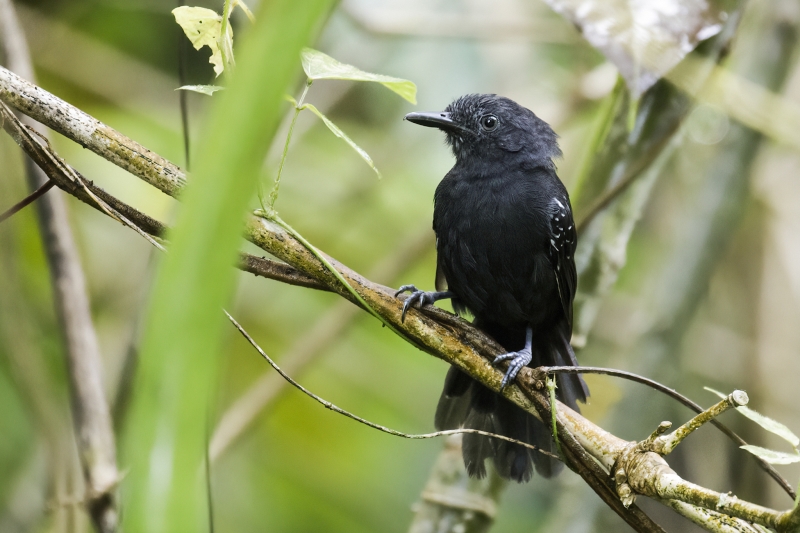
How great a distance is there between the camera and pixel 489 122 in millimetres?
3057

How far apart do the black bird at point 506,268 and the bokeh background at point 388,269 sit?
0.48m

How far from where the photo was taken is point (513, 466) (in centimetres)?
261

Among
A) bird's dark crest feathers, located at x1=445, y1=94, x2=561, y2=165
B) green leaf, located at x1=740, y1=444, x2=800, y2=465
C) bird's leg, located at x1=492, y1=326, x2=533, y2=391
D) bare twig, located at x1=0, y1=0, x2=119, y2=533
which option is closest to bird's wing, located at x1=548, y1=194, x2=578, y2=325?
bird's dark crest feathers, located at x1=445, y1=94, x2=561, y2=165

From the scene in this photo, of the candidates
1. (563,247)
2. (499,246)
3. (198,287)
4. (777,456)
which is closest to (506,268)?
(499,246)

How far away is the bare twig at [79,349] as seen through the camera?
7.86ft

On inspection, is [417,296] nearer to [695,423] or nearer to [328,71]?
[328,71]

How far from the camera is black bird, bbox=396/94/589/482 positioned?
2682 mm

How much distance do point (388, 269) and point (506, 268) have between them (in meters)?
1.17

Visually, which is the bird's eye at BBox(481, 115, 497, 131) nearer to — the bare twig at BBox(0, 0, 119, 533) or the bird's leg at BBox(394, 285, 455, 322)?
the bird's leg at BBox(394, 285, 455, 322)

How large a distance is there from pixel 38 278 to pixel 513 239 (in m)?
2.63

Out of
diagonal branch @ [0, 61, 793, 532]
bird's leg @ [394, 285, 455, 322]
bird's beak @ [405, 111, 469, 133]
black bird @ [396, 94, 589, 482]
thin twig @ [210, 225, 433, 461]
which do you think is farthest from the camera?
thin twig @ [210, 225, 433, 461]

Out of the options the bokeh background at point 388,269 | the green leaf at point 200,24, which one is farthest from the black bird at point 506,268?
the green leaf at point 200,24

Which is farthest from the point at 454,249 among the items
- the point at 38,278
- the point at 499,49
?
the point at 499,49

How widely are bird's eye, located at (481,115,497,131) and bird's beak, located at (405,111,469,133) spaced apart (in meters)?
0.08
